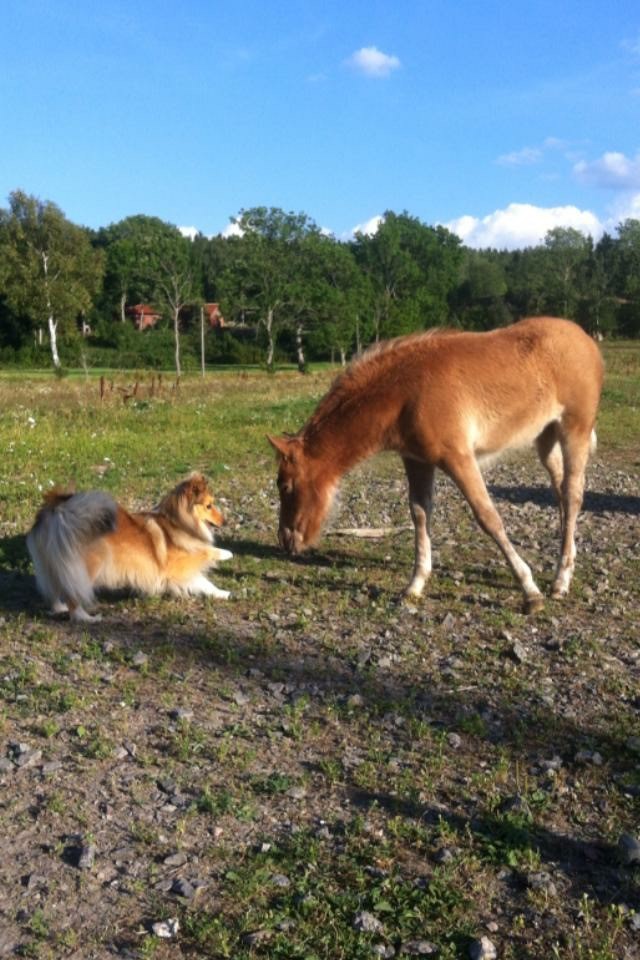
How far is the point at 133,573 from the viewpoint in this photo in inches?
295

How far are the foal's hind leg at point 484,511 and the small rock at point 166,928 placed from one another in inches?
189

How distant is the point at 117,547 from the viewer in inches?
289

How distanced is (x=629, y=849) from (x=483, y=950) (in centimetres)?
103

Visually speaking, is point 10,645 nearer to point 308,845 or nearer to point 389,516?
point 308,845

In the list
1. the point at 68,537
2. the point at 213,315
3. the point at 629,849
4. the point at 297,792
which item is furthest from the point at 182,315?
the point at 629,849

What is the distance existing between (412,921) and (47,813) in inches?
76.2

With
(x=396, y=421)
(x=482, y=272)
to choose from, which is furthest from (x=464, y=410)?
(x=482, y=272)

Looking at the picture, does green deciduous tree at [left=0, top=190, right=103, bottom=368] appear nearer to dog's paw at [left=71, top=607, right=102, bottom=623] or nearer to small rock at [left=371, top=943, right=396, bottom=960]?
dog's paw at [left=71, top=607, right=102, bottom=623]

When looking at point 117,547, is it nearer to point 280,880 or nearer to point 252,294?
point 280,880

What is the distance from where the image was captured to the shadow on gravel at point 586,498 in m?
12.5

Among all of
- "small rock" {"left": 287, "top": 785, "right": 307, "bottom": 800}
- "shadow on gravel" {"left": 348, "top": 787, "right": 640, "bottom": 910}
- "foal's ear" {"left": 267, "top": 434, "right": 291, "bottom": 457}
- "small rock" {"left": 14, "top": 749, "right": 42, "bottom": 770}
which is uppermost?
"foal's ear" {"left": 267, "top": 434, "right": 291, "bottom": 457}

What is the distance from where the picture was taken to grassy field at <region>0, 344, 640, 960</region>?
351 centimetres

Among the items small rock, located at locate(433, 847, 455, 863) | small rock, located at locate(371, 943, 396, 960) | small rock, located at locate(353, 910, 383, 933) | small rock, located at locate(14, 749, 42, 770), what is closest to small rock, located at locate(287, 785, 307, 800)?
small rock, located at locate(433, 847, 455, 863)

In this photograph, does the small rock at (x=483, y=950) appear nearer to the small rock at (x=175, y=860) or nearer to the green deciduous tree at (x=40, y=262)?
the small rock at (x=175, y=860)
